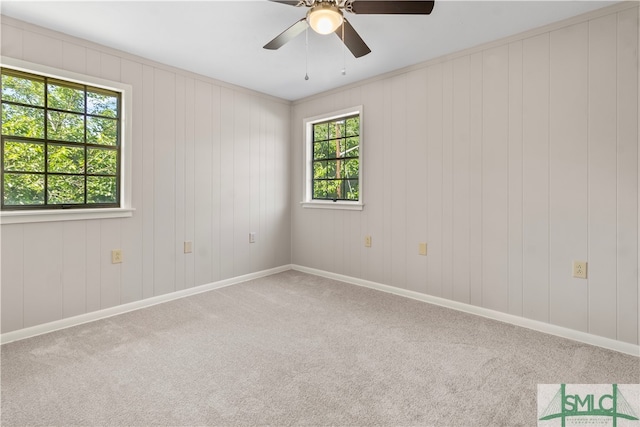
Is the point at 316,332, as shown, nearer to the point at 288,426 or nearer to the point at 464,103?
the point at 288,426

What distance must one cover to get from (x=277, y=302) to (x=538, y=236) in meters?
2.41

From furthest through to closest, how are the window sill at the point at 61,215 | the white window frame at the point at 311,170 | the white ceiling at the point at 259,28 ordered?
the white window frame at the point at 311,170 → the window sill at the point at 61,215 → the white ceiling at the point at 259,28

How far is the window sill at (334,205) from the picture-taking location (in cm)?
401

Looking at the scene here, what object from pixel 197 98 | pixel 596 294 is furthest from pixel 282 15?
pixel 596 294

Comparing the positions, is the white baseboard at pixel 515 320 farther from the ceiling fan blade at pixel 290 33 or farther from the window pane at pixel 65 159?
the window pane at pixel 65 159

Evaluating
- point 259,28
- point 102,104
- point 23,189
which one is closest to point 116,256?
point 23,189

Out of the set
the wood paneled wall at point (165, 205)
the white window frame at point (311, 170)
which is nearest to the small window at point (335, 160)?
the white window frame at point (311, 170)

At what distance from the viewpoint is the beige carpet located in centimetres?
169

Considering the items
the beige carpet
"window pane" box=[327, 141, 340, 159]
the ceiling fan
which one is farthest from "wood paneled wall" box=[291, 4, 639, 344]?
the ceiling fan

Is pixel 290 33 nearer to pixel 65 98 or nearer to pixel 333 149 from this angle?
pixel 65 98

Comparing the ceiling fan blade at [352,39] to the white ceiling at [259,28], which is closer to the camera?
the ceiling fan blade at [352,39]

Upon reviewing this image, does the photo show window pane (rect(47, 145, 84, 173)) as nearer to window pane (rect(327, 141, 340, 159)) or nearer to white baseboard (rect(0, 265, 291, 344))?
white baseboard (rect(0, 265, 291, 344))

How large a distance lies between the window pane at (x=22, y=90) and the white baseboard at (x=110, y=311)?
176 cm

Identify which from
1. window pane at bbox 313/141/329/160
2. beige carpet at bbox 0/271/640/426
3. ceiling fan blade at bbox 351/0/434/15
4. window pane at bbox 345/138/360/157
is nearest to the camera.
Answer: beige carpet at bbox 0/271/640/426
